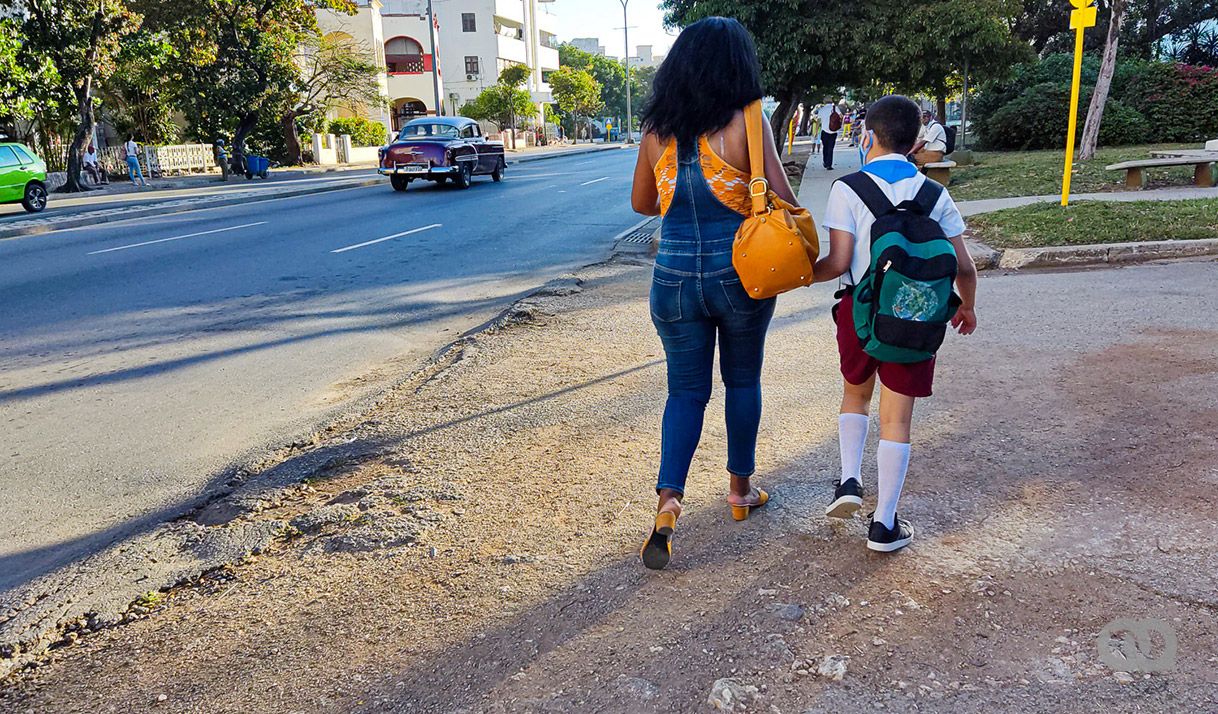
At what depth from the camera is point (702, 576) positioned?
3.16 m

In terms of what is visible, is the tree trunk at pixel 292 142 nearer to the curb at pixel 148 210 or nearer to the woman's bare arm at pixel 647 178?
the curb at pixel 148 210

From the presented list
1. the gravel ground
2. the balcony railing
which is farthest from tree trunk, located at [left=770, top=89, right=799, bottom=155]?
the balcony railing

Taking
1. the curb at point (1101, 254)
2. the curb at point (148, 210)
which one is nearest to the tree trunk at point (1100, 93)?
the curb at point (1101, 254)

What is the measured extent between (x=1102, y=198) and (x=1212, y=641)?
10.9 m

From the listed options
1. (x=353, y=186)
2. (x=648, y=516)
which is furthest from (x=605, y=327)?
(x=353, y=186)

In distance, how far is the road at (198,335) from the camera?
440 centimetres

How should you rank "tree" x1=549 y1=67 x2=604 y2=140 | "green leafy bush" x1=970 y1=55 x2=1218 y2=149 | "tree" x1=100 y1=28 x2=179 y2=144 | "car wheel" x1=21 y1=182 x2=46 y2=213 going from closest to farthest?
1. "car wheel" x1=21 y1=182 x2=46 y2=213
2. "green leafy bush" x1=970 y1=55 x2=1218 y2=149
3. "tree" x1=100 y1=28 x2=179 y2=144
4. "tree" x1=549 y1=67 x2=604 y2=140

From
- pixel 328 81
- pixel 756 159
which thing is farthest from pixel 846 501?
pixel 328 81

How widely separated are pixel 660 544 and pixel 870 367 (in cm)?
99

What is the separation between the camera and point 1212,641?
2.66 meters

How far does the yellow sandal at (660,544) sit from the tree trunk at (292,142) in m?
37.7

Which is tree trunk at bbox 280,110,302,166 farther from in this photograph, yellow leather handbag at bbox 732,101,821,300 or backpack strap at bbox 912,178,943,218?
backpack strap at bbox 912,178,943,218

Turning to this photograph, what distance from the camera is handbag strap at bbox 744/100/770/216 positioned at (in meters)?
2.95

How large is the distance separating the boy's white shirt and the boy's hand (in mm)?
309
